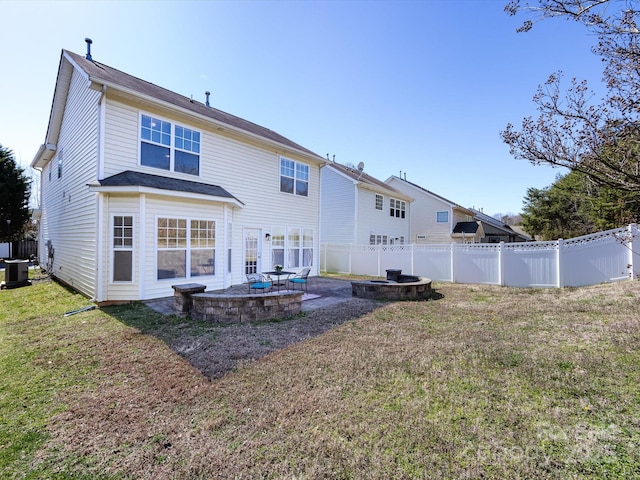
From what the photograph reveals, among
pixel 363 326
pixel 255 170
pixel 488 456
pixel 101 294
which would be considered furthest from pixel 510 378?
pixel 255 170

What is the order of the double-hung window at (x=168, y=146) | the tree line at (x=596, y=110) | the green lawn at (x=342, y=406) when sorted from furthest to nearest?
the double-hung window at (x=168, y=146) < the tree line at (x=596, y=110) < the green lawn at (x=342, y=406)

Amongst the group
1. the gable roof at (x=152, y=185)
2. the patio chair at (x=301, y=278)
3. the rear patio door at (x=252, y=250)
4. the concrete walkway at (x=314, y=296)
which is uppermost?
the gable roof at (x=152, y=185)

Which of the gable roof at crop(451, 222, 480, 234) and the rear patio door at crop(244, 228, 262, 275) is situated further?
the gable roof at crop(451, 222, 480, 234)

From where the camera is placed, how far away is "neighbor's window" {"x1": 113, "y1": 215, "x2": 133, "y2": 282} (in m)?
8.01

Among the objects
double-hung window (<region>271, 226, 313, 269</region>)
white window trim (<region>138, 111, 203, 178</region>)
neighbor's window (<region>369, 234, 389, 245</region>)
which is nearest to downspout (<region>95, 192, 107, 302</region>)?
white window trim (<region>138, 111, 203, 178</region>)

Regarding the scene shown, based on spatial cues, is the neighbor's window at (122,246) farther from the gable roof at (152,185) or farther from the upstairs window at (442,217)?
the upstairs window at (442,217)

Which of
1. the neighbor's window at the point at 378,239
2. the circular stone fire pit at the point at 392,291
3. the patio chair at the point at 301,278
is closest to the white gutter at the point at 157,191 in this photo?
the patio chair at the point at 301,278

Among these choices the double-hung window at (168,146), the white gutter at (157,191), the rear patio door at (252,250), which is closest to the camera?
the white gutter at (157,191)

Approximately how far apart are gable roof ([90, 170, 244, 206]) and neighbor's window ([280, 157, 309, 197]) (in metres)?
3.44

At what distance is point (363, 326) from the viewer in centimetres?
618

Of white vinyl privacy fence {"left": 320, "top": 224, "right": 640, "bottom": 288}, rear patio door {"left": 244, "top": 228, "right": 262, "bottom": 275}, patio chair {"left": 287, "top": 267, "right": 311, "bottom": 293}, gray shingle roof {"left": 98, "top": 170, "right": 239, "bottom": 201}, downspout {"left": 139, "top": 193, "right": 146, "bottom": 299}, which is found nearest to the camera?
gray shingle roof {"left": 98, "top": 170, "right": 239, "bottom": 201}

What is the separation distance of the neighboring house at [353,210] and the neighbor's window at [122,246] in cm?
1214

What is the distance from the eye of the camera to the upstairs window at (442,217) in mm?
25913

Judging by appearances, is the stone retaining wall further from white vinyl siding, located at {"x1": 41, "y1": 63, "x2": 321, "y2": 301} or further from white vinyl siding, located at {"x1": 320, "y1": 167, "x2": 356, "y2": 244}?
white vinyl siding, located at {"x1": 320, "y1": 167, "x2": 356, "y2": 244}
